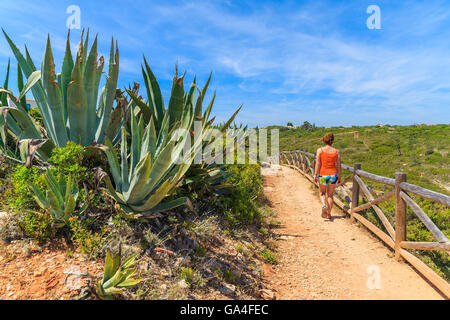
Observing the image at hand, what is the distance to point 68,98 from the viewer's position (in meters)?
3.10

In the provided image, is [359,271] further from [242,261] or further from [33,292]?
[33,292]

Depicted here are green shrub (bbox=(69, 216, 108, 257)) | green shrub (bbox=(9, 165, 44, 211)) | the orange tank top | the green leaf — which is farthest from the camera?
the orange tank top

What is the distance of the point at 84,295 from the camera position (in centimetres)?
188

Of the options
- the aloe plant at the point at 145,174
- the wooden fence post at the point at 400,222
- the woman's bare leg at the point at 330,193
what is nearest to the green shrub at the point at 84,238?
the aloe plant at the point at 145,174

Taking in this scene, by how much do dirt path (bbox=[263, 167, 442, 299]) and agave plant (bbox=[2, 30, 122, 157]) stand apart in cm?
318

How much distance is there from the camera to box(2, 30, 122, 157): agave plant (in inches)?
119

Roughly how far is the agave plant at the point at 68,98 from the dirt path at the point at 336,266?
10.4 ft

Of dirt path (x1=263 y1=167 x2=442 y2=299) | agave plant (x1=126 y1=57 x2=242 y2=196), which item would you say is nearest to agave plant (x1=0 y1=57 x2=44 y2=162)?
agave plant (x1=126 y1=57 x2=242 y2=196)

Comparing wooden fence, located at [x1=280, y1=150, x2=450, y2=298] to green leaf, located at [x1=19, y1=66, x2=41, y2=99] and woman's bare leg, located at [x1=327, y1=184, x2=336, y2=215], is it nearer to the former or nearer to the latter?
woman's bare leg, located at [x1=327, y1=184, x2=336, y2=215]

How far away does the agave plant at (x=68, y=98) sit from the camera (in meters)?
3.04

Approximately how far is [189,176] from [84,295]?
2.15m

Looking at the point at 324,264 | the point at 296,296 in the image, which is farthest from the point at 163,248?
the point at 324,264

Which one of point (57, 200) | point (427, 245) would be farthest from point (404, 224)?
point (57, 200)

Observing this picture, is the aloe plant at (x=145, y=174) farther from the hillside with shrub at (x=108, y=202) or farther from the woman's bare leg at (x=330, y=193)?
the woman's bare leg at (x=330, y=193)
